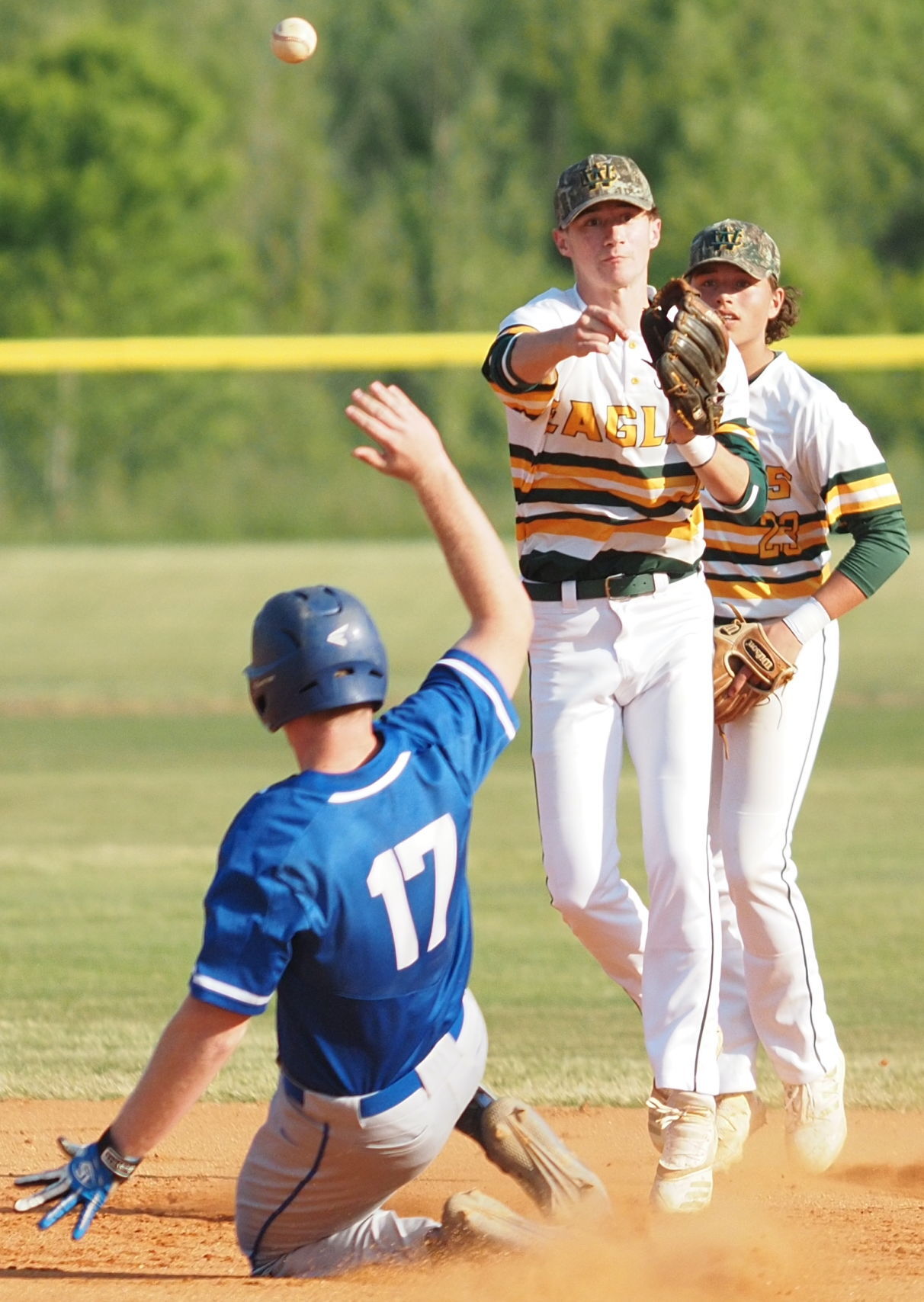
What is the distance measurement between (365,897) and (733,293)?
1.97m

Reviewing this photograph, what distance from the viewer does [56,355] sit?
1412cm

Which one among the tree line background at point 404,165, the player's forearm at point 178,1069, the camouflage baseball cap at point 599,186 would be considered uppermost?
the tree line background at point 404,165

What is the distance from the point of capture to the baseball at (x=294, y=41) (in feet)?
19.9

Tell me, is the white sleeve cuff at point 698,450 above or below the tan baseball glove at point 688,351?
below

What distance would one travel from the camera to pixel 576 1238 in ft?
10.3

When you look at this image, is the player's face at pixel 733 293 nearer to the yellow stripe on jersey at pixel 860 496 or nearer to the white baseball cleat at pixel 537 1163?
the yellow stripe on jersey at pixel 860 496

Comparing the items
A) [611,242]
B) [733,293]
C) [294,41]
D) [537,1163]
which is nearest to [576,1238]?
[537,1163]

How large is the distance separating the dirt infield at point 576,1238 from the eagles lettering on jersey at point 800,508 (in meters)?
1.28

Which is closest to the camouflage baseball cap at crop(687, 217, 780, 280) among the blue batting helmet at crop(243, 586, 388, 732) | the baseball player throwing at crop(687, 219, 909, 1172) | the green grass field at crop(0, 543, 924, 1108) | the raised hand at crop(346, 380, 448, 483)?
the baseball player throwing at crop(687, 219, 909, 1172)

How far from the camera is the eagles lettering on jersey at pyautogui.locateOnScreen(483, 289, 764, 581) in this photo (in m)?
3.68

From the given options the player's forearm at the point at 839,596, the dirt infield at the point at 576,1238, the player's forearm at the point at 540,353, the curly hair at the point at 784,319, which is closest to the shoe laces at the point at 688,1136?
the dirt infield at the point at 576,1238

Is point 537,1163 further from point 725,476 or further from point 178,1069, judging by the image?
point 725,476

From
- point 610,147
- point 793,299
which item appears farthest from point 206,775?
point 610,147

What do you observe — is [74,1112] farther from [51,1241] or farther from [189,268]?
[189,268]
